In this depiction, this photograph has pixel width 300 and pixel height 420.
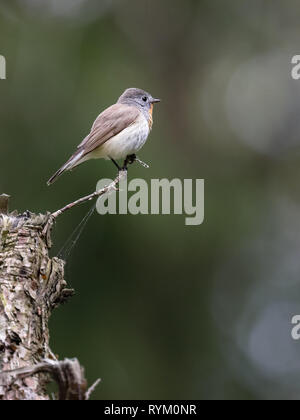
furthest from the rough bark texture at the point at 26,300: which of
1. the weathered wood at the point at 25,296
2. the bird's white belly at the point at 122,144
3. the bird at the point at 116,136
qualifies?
the bird's white belly at the point at 122,144

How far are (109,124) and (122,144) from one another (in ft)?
0.77

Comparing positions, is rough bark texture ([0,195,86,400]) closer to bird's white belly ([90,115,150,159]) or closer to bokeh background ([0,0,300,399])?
bird's white belly ([90,115,150,159])

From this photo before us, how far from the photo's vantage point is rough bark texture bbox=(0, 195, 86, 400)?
3.85 metres

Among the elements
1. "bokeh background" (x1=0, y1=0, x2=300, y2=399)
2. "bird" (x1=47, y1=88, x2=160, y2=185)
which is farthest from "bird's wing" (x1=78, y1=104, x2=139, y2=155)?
"bokeh background" (x1=0, y1=0, x2=300, y2=399)

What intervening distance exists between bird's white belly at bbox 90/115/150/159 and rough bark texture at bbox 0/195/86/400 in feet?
8.71

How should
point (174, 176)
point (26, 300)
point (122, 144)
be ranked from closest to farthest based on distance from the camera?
point (26, 300) < point (122, 144) < point (174, 176)

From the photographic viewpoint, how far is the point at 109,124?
724 centimetres

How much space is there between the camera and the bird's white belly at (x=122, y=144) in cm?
713

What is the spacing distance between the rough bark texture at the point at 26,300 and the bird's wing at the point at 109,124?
248 cm

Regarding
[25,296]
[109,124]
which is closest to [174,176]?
[109,124]

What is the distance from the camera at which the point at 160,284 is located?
1160 centimetres

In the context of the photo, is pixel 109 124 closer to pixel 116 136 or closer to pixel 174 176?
pixel 116 136
